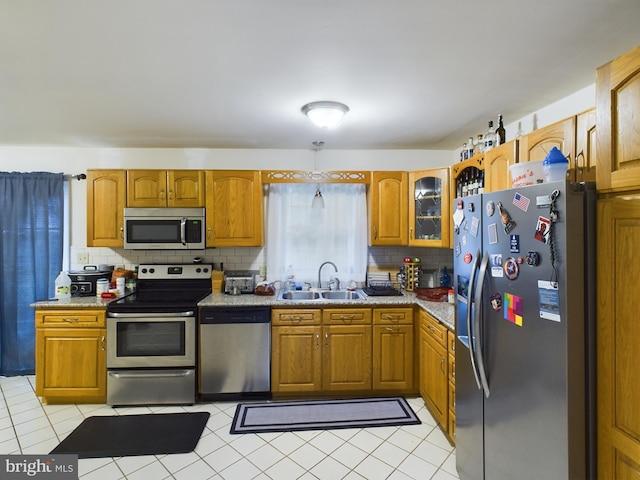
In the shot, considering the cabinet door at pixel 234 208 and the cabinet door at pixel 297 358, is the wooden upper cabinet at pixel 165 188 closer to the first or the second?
the cabinet door at pixel 234 208

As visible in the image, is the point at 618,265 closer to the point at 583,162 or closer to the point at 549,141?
the point at 583,162

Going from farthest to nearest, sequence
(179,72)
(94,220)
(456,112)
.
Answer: (94,220)
(456,112)
(179,72)

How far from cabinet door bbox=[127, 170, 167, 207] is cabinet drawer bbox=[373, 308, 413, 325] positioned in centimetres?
234

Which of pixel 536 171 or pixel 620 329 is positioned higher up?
pixel 536 171

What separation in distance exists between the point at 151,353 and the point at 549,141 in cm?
325

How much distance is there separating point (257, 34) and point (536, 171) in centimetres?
150

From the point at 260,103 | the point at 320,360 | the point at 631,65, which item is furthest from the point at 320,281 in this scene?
the point at 631,65

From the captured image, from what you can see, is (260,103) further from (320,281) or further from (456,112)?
(320,281)

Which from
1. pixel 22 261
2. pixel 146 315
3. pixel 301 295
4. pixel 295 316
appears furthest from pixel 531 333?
pixel 22 261

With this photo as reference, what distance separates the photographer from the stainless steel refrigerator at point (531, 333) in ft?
4.03

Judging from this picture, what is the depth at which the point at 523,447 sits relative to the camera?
1.42 meters

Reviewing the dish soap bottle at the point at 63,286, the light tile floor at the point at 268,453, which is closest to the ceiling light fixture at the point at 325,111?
the light tile floor at the point at 268,453

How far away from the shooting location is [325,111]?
231 centimetres

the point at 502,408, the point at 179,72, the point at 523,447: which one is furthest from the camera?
the point at 179,72
